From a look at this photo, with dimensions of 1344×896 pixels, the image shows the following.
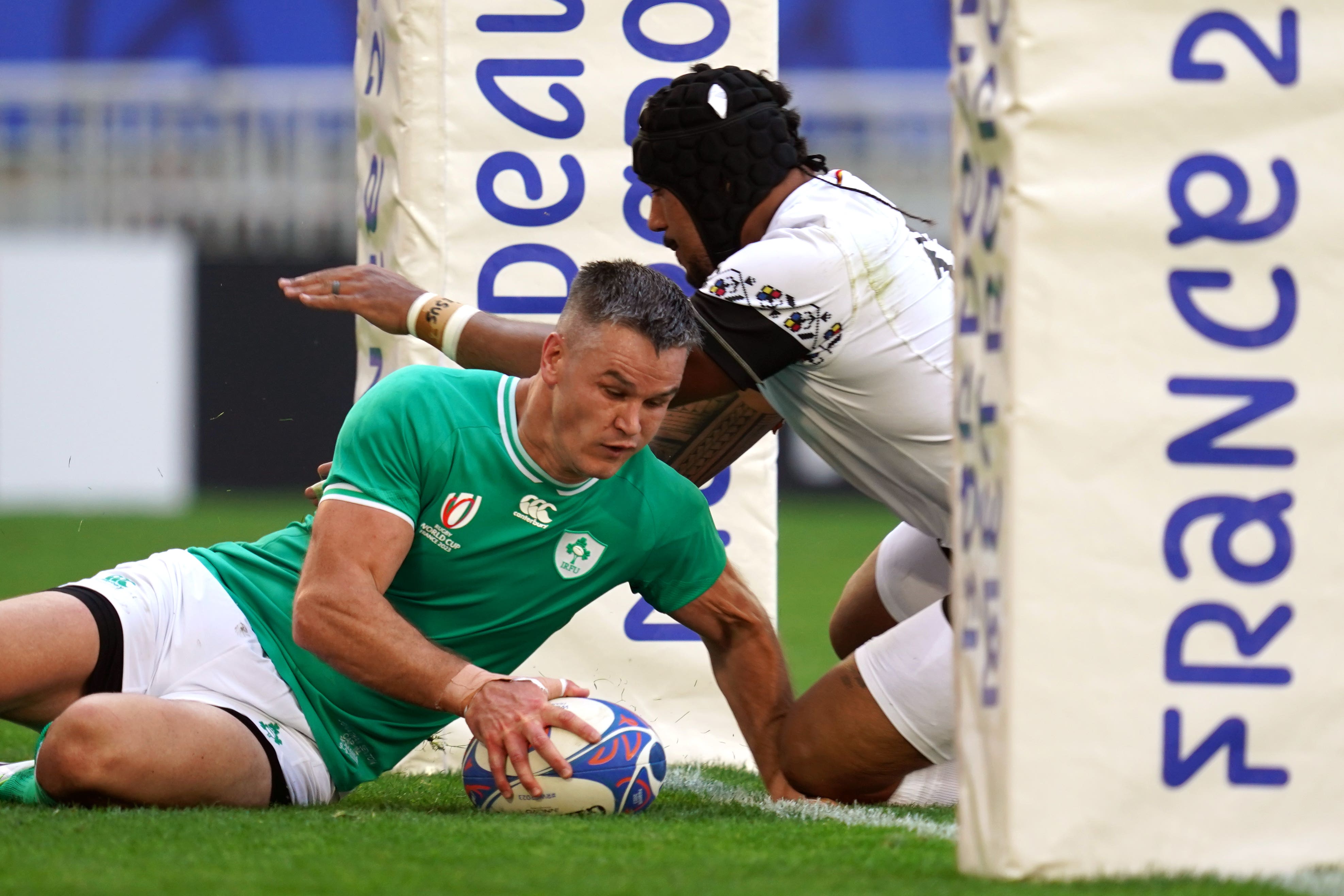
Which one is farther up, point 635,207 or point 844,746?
point 635,207

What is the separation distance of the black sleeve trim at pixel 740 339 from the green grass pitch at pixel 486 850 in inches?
33.0

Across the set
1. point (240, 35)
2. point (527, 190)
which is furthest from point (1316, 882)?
point (240, 35)

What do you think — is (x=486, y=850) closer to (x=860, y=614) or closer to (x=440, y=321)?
(x=440, y=321)

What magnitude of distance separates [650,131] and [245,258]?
1155 centimetres

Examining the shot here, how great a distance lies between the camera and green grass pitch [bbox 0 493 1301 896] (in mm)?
2135

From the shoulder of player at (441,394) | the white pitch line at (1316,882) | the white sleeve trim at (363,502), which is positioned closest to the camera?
the white pitch line at (1316,882)

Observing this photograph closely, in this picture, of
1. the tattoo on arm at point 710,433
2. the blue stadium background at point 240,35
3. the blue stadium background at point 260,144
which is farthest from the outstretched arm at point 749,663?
the blue stadium background at point 240,35

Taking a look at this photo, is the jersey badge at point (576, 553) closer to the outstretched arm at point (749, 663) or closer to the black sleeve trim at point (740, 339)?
the outstretched arm at point (749, 663)

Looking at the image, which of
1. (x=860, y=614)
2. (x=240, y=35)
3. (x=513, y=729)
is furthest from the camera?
(x=240, y=35)

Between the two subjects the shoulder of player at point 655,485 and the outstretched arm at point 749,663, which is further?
the outstretched arm at point 749,663

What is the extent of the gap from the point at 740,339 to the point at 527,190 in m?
1.33

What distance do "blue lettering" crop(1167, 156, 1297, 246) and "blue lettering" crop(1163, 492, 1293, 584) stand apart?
329 millimetres

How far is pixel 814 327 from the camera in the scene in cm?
317

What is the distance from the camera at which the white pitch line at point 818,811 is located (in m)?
3.00
